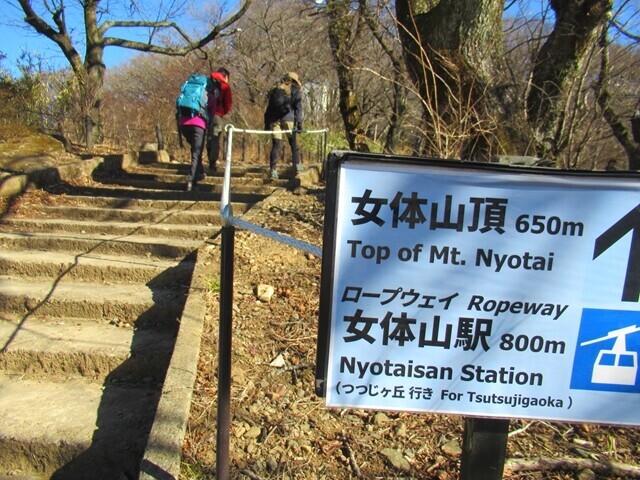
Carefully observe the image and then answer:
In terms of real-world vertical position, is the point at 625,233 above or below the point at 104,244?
above

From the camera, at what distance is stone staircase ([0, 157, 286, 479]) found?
2.64 m

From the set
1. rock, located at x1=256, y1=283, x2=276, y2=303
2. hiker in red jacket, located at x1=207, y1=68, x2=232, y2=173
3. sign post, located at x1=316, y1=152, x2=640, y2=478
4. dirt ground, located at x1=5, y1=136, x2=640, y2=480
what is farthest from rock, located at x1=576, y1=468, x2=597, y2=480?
hiker in red jacket, located at x1=207, y1=68, x2=232, y2=173

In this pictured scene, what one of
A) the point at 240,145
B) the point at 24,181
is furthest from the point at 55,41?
the point at 24,181

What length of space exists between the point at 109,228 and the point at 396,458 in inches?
166

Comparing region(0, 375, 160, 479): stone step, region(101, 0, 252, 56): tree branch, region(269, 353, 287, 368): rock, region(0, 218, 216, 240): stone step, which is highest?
region(101, 0, 252, 56): tree branch

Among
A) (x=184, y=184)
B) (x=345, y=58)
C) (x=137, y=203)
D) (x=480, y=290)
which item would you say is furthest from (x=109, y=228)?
(x=345, y=58)

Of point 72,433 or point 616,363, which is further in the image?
point 72,433

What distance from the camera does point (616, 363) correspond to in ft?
4.62

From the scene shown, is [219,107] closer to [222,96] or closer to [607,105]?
[222,96]

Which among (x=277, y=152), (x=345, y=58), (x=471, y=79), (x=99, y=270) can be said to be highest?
(x=345, y=58)

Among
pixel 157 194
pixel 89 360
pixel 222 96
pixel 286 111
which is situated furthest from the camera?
pixel 286 111

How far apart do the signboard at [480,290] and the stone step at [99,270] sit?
3.08 m

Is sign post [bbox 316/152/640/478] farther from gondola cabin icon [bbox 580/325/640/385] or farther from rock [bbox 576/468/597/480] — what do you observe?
rock [bbox 576/468/597/480]

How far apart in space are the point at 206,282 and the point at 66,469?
1.52m
